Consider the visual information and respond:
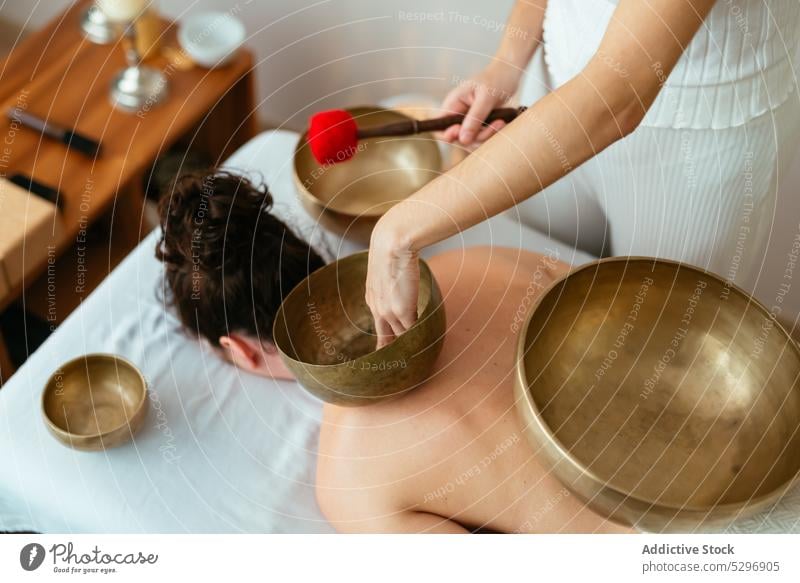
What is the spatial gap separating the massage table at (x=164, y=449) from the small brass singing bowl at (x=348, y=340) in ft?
0.40

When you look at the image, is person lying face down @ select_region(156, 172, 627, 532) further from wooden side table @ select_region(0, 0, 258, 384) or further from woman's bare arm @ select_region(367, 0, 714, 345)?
wooden side table @ select_region(0, 0, 258, 384)

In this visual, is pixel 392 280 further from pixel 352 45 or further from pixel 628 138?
pixel 352 45

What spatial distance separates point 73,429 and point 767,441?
663 mm

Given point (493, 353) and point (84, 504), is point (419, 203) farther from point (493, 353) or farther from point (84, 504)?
point (84, 504)

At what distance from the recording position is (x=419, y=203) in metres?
0.64

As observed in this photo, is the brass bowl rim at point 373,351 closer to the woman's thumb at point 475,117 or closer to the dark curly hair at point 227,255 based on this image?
the dark curly hair at point 227,255

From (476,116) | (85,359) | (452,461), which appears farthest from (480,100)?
(85,359)

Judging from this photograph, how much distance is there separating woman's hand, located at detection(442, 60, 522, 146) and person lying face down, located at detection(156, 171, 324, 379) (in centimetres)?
21

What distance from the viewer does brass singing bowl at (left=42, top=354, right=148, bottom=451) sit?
0.86 meters

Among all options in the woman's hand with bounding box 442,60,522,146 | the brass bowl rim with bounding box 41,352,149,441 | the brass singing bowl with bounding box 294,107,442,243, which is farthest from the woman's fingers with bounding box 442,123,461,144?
the brass bowl rim with bounding box 41,352,149,441

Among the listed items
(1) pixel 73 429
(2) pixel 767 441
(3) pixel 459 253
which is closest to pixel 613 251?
(3) pixel 459 253

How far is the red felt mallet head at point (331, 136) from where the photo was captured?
0.85 meters

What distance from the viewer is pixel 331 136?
851 mm

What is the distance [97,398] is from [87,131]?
0.55 metres
